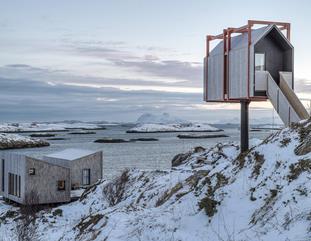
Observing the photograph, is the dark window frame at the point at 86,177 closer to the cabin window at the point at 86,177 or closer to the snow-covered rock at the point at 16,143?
the cabin window at the point at 86,177

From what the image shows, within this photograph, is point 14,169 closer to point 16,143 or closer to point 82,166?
point 82,166

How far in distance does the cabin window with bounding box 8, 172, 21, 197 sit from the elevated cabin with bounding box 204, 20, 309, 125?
19.0 m

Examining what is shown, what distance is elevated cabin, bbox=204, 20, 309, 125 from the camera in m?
18.5

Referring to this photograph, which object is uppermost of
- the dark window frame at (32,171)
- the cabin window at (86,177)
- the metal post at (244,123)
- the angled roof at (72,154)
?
the metal post at (244,123)

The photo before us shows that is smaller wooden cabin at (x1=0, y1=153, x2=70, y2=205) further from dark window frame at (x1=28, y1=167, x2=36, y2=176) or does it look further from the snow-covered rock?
the snow-covered rock

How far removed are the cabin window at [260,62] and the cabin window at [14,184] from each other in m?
21.5

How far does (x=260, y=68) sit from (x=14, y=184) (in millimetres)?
22403

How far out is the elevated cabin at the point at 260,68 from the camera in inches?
730

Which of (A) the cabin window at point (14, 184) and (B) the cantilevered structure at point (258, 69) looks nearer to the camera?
(B) the cantilevered structure at point (258, 69)

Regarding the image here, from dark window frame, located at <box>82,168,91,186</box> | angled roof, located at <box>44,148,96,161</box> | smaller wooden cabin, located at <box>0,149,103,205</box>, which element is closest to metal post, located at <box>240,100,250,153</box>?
smaller wooden cabin, located at <box>0,149,103,205</box>

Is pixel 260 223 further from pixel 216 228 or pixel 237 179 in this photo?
pixel 237 179

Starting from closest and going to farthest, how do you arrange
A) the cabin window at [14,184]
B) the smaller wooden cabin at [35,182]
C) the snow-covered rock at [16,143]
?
the smaller wooden cabin at [35,182]
the cabin window at [14,184]
the snow-covered rock at [16,143]

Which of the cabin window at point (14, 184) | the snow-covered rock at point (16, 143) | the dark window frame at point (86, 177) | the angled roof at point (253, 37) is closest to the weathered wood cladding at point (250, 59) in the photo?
the angled roof at point (253, 37)

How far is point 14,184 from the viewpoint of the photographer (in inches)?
1339
